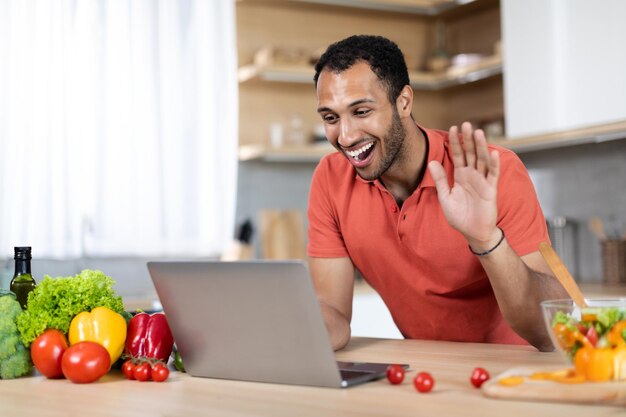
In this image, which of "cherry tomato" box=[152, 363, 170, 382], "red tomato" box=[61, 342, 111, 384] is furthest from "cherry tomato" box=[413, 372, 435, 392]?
"red tomato" box=[61, 342, 111, 384]

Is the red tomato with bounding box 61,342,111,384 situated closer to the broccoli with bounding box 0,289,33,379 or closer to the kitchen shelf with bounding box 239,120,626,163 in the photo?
the broccoli with bounding box 0,289,33,379

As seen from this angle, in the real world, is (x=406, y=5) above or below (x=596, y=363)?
above

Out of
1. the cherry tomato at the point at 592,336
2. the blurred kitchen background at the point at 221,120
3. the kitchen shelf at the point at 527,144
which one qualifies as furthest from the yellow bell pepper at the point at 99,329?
the kitchen shelf at the point at 527,144

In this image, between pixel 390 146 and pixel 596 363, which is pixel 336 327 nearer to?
pixel 390 146

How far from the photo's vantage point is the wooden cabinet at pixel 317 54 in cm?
448

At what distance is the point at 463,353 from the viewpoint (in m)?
1.72

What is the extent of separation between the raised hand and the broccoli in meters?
0.78

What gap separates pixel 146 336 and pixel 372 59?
2.97ft

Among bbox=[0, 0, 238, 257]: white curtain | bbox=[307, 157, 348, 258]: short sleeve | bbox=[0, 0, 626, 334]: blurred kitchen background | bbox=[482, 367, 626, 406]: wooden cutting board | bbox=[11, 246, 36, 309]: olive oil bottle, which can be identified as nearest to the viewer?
bbox=[482, 367, 626, 406]: wooden cutting board

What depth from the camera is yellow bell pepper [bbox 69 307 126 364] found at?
5.20 feet

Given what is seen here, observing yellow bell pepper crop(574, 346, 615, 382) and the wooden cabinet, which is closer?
yellow bell pepper crop(574, 346, 615, 382)

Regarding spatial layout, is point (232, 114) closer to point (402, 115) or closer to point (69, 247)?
point (69, 247)

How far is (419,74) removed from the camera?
4.74m

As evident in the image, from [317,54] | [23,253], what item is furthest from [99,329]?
[317,54]
